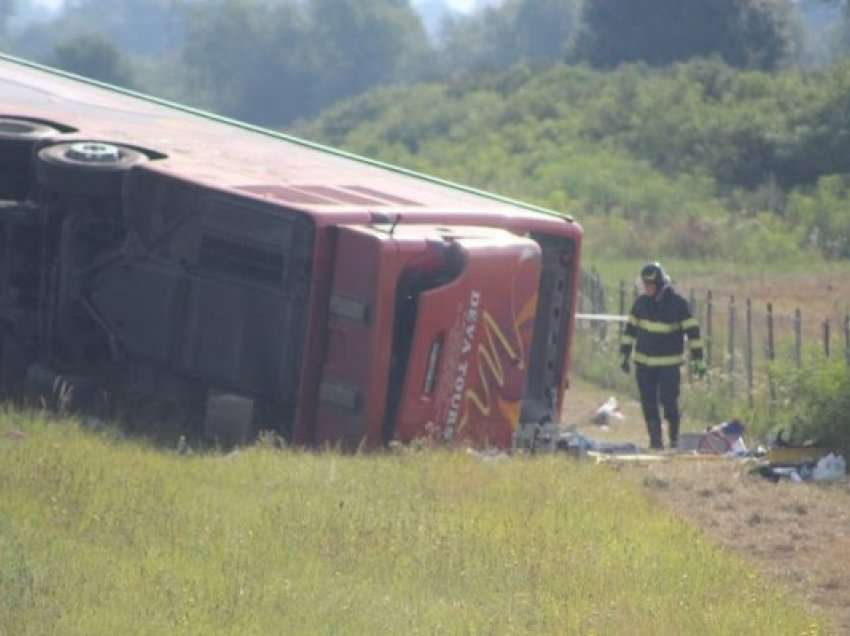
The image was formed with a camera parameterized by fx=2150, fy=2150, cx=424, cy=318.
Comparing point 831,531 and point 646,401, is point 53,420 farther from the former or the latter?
point 646,401

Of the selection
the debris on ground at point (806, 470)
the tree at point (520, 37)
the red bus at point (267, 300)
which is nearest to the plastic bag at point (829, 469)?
the debris on ground at point (806, 470)

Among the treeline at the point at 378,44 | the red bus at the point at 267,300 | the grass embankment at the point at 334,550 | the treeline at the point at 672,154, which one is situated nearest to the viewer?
the grass embankment at the point at 334,550

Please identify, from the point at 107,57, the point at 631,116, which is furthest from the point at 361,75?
the point at 631,116

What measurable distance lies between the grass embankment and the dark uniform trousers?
440 centimetres

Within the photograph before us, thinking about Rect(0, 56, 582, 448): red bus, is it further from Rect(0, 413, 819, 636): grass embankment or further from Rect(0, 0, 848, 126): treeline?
Rect(0, 0, 848, 126): treeline

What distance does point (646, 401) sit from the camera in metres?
17.2

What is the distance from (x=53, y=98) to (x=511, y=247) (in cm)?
525

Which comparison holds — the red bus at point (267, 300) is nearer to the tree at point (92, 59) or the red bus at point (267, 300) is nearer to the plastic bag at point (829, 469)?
the plastic bag at point (829, 469)

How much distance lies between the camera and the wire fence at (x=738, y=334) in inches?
807

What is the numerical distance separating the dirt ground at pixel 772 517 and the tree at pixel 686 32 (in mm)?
47743

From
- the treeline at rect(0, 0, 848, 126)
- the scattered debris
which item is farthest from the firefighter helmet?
the treeline at rect(0, 0, 848, 126)

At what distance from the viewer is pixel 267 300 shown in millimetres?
13336

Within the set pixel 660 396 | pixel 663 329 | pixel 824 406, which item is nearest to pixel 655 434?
pixel 660 396

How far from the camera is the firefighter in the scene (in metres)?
16.8
